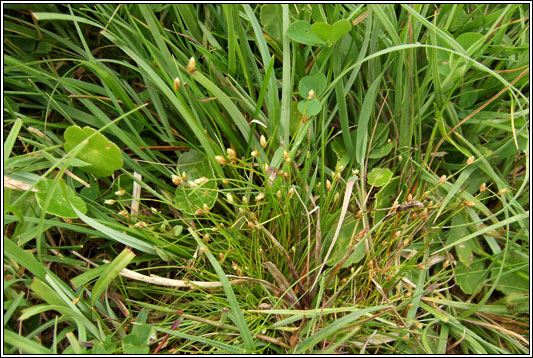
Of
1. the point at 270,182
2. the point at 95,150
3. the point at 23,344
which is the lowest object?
the point at 23,344

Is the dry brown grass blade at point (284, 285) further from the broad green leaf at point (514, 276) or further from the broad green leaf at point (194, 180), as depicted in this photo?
the broad green leaf at point (514, 276)

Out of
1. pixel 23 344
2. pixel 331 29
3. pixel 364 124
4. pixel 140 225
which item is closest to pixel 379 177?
pixel 364 124

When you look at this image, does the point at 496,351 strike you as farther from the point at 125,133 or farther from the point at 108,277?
the point at 125,133

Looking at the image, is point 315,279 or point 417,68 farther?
point 417,68

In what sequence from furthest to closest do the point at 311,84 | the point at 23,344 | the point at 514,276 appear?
1. the point at 514,276
2. the point at 311,84
3. the point at 23,344

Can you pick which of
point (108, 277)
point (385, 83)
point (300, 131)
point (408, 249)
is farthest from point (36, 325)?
point (385, 83)

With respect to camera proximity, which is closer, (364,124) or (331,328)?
(331,328)

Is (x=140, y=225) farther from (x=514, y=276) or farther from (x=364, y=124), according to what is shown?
(x=514, y=276)
